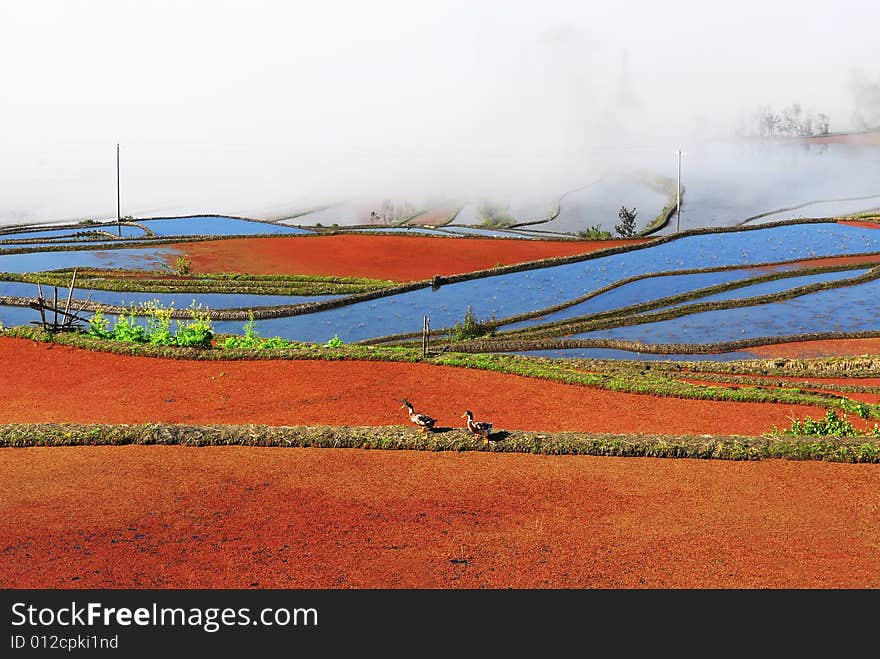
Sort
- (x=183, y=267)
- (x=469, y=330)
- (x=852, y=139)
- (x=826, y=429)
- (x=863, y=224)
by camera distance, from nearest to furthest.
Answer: (x=826, y=429) < (x=469, y=330) < (x=183, y=267) < (x=863, y=224) < (x=852, y=139)

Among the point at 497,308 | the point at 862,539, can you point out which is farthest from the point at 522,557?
the point at 497,308

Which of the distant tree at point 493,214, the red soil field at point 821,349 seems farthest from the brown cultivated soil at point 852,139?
the red soil field at point 821,349

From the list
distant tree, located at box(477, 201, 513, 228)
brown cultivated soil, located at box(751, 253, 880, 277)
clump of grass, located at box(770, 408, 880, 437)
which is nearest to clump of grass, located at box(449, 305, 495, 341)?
brown cultivated soil, located at box(751, 253, 880, 277)

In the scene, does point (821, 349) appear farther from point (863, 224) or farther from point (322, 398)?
point (863, 224)

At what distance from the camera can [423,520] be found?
1083 cm

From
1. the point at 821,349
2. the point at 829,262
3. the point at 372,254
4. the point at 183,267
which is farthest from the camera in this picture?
the point at 372,254

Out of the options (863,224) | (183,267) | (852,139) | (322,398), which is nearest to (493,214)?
(863,224)

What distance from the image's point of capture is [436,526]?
10.6 metres

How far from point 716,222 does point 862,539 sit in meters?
70.6

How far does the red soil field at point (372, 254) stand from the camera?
147 ft

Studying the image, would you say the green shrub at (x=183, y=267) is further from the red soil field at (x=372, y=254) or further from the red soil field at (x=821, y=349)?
the red soil field at (x=821, y=349)

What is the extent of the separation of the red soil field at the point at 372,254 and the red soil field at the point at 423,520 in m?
30.2

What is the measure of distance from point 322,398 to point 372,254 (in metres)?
31.3

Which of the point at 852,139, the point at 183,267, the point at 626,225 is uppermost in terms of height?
the point at 852,139
